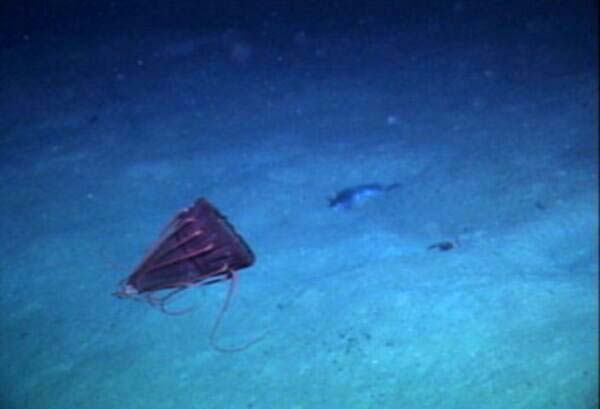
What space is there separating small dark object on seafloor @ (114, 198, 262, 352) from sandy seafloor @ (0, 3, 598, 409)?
0.73 m

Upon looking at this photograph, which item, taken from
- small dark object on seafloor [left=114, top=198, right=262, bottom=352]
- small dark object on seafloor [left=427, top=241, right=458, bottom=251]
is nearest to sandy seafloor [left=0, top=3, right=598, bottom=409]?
small dark object on seafloor [left=427, top=241, right=458, bottom=251]

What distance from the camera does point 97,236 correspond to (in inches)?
224

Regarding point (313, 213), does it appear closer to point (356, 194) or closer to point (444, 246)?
point (356, 194)

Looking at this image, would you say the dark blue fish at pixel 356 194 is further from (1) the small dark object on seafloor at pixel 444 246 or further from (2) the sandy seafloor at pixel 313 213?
(1) the small dark object on seafloor at pixel 444 246

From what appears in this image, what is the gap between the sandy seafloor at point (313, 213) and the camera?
177 inches

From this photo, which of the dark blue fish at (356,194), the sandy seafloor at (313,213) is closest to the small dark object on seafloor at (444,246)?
the sandy seafloor at (313,213)

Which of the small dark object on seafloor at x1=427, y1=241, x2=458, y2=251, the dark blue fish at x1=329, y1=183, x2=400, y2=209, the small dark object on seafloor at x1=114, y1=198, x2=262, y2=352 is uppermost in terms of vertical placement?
the small dark object on seafloor at x1=114, y1=198, x2=262, y2=352

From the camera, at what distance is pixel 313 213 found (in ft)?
19.8

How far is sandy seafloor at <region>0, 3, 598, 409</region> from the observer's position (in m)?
4.51

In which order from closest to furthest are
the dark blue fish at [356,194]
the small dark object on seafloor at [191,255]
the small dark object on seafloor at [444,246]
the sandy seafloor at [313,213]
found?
the small dark object on seafloor at [191,255] → the sandy seafloor at [313,213] → the small dark object on seafloor at [444,246] → the dark blue fish at [356,194]

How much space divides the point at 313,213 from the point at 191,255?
6.89 ft

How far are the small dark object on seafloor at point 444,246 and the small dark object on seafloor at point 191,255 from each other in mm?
2337

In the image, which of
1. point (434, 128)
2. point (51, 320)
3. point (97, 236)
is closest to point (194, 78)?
A: point (97, 236)

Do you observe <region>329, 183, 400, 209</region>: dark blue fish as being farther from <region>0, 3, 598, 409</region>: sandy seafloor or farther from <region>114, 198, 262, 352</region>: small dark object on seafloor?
<region>114, 198, 262, 352</region>: small dark object on seafloor
